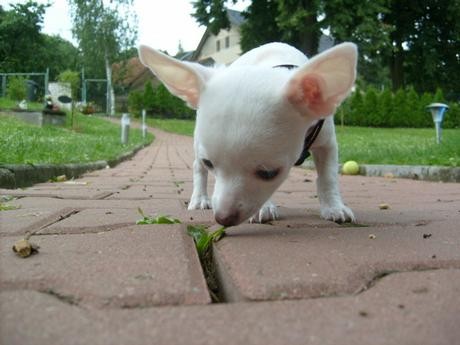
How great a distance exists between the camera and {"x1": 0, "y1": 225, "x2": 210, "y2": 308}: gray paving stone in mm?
1264

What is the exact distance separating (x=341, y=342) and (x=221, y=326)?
235 millimetres

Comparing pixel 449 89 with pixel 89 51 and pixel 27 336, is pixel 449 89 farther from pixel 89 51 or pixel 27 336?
pixel 27 336

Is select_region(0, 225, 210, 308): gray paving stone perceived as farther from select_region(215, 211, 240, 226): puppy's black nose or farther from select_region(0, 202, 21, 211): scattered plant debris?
select_region(0, 202, 21, 211): scattered plant debris

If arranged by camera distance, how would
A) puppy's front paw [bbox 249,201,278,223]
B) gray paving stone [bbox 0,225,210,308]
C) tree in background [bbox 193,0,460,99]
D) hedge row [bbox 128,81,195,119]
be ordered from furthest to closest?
1. hedge row [bbox 128,81,195,119]
2. tree in background [bbox 193,0,460,99]
3. puppy's front paw [bbox 249,201,278,223]
4. gray paving stone [bbox 0,225,210,308]

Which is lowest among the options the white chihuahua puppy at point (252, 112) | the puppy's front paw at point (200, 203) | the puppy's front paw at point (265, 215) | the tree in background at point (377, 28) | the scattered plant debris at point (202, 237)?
the puppy's front paw at point (200, 203)

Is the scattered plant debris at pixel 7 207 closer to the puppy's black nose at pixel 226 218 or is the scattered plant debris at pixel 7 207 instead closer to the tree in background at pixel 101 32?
the puppy's black nose at pixel 226 218

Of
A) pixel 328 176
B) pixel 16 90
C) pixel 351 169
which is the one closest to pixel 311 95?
pixel 328 176

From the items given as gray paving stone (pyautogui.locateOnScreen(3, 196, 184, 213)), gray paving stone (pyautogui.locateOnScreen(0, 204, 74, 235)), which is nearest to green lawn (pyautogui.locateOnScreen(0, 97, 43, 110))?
gray paving stone (pyautogui.locateOnScreen(3, 196, 184, 213))

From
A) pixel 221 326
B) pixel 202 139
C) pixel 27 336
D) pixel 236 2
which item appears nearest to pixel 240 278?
pixel 221 326

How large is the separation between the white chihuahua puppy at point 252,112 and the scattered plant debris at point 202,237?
0.08m

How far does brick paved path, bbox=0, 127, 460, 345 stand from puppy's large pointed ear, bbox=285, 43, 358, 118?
532mm

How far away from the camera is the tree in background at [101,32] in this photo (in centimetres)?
4194

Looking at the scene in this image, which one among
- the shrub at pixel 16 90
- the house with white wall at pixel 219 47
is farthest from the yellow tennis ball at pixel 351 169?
the house with white wall at pixel 219 47

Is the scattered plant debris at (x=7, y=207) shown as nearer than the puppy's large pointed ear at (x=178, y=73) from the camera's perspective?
No
